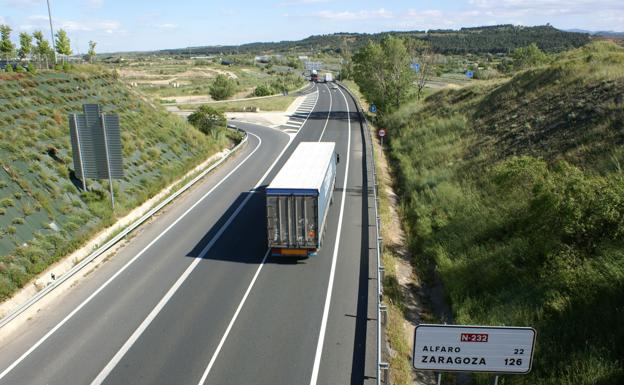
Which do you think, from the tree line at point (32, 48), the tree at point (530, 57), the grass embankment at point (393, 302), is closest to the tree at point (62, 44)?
the tree line at point (32, 48)

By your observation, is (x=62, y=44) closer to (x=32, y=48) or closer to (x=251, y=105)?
(x=32, y=48)

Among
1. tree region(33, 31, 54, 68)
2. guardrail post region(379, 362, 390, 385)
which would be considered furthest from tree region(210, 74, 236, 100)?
guardrail post region(379, 362, 390, 385)

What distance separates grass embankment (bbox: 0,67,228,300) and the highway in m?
2.16

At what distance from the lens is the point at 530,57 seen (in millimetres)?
75812

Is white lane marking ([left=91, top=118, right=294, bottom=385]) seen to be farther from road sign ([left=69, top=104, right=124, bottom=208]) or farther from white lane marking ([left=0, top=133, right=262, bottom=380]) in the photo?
road sign ([left=69, top=104, right=124, bottom=208])

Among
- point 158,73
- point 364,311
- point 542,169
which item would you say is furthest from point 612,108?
point 158,73

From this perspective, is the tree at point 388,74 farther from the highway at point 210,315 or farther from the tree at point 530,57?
the highway at point 210,315

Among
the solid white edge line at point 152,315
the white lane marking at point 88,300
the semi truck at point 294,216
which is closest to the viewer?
the solid white edge line at point 152,315

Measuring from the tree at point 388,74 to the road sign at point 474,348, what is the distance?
51.5 m

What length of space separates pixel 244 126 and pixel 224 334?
4291 centimetres

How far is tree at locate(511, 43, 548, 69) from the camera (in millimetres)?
72000

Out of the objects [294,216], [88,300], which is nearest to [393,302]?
[294,216]

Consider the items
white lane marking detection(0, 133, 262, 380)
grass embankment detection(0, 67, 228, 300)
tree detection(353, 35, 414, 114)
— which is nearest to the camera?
white lane marking detection(0, 133, 262, 380)

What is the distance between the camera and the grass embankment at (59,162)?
702 inches
